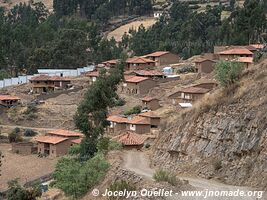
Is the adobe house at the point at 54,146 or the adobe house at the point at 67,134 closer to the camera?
the adobe house at the point at 54,146

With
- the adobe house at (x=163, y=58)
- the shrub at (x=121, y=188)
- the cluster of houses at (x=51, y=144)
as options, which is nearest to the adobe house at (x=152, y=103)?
the cluster of houses at (x=51, y=144)

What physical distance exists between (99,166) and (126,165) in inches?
44.2

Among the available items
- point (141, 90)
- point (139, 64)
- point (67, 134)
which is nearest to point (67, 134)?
point (67, 134)

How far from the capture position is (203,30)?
276ft

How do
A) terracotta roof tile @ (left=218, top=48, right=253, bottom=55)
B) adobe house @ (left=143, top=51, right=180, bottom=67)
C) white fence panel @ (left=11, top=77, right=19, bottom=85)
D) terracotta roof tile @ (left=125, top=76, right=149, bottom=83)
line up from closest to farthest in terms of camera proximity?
terracotta roof tile @ (left=218, top=48, right=253, bottom=55)
terracotta roof tile @ (left=125, top=76, right=149, bottom=83)
adobe house @ (left=143, top=51, right=180, bottom=67)
white fence panel @ (left=11, top=77, right=19, bottom=85)

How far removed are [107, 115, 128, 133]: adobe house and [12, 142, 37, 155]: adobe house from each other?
681 cm

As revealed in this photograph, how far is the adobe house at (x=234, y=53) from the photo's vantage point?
5541 centimetres

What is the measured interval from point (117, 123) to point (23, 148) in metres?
8.23

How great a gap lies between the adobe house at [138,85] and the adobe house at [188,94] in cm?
761

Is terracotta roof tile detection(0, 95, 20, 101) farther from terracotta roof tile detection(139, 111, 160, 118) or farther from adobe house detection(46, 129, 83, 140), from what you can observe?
terracotta roof tile detection(139, 111, 160, 118)

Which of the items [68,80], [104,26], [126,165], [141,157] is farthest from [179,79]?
[104,26]

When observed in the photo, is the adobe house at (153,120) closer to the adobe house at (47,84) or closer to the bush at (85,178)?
the bush at (85,178)

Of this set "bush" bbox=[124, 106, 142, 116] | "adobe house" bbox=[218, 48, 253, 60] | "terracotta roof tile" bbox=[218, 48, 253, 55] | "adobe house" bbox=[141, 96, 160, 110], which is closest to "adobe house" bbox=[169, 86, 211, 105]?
"adobe house" bbox=[141, 96, 160, 110]

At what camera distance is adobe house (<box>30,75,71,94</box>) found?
67.8 metres
